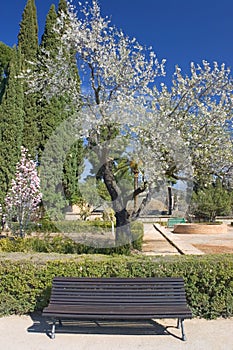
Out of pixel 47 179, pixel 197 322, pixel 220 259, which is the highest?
pixel 47 179

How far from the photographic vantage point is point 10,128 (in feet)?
44.3

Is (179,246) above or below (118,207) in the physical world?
below

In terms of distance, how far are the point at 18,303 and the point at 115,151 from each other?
4.36m

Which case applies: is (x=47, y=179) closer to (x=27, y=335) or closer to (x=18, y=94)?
(x=18, y=94)

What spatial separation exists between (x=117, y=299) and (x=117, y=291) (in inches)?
3.7

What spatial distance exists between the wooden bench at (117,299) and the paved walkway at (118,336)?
15 centimetres

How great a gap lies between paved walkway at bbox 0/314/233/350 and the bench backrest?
0.34 meters

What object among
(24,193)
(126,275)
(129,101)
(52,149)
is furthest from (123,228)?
(52,149)

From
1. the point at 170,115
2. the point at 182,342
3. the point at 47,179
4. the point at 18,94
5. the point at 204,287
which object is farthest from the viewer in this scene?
the point at 47,179

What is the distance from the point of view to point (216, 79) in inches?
295

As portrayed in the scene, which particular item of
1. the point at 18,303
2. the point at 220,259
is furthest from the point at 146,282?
the point at 18,303

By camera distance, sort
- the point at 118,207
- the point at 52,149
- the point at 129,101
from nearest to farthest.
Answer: the point at 129,101 < the point at 118,207 < the point at 52,149

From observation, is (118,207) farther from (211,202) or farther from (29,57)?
(211,202)

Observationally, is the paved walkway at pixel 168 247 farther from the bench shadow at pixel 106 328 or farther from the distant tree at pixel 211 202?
the distant tree at pixel 211 202
